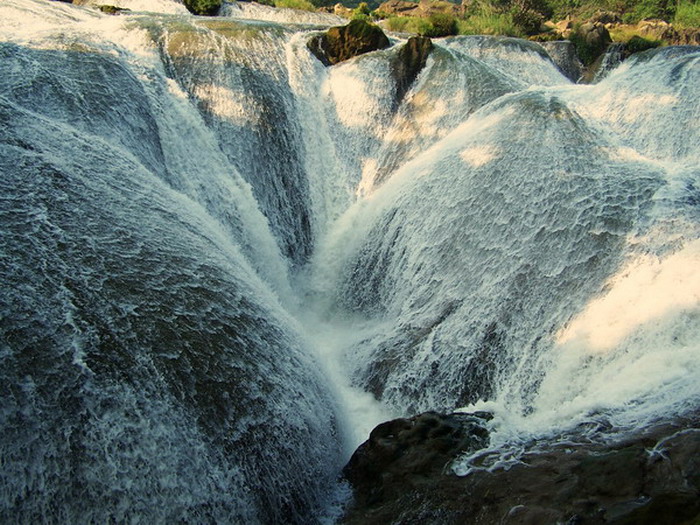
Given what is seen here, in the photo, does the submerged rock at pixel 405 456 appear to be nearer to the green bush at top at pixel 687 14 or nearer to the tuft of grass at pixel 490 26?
the tuft of grass at pixel 490 26

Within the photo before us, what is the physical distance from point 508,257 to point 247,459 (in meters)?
3.23

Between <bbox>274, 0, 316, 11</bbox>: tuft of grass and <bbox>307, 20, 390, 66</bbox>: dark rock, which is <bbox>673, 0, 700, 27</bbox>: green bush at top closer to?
<bbox>274, 0, 316, 11</bbox>: tuft of grass

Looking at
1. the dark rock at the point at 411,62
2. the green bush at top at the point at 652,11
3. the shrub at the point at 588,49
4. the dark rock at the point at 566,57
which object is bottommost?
the dark rock at the point at 411,62

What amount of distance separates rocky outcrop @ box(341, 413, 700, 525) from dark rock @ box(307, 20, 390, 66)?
7.39 meters

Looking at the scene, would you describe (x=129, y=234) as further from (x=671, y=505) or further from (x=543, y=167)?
(x=543, y=167)

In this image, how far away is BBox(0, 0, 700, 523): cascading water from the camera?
2980 mm

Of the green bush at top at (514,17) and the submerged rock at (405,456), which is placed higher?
the green bush at top at (514,17)

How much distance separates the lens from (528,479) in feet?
9.57

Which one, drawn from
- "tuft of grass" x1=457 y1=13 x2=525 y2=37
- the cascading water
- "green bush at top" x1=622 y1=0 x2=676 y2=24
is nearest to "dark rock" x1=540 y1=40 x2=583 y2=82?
"tuft of grass" x1=457 y1=13 x2=525 y2=37

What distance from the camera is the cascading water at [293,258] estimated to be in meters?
2.98

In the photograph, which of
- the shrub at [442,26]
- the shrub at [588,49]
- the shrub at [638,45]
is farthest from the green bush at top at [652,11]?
the shrub at [442,26]

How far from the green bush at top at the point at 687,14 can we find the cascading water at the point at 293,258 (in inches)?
519

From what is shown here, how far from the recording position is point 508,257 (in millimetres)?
5270

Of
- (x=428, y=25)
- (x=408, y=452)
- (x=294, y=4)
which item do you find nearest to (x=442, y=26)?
(x=428, y=25)
